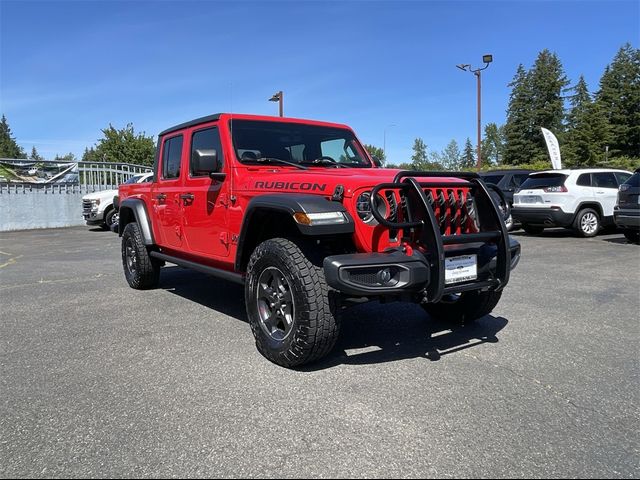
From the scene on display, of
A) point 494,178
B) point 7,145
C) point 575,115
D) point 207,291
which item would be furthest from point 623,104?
point 7,145

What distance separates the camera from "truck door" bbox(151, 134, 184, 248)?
5359mm

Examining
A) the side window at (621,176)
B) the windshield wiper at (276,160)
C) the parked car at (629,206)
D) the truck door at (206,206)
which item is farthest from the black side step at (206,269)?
the side window at (621,176)

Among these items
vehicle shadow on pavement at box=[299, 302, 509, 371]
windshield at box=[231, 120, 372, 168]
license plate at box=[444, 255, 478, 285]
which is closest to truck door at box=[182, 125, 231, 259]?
windshield at box=[231, 120, 372, 168]

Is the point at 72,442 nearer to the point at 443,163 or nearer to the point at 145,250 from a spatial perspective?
the point at 145,250

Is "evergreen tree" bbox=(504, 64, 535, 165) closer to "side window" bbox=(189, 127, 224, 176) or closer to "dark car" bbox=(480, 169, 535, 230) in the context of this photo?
"dark car" bbox=(480, 169, 535, 230)

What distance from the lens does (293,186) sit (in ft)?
12.3

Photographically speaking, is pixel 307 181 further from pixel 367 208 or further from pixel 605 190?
pixel 605 190

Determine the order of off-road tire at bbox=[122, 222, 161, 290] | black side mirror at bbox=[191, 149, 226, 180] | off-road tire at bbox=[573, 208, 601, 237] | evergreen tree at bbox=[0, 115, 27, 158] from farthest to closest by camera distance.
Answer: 1. evergreen tree at bbox=[0, 115, 27, 158]
2. off-road tire at bbox=[573, 208, 601, 237]
3. off-road tire at bbox=[122, 222, 161, 290]
4. black side mirror at bbox=[191, 149, 226, 180]

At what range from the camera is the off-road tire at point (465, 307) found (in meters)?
4.29

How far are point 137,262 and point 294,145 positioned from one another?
2.68 meters

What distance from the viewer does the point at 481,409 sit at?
289cm

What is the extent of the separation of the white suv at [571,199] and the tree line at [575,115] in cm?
3708

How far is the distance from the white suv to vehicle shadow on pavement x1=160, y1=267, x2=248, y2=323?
27.0ft

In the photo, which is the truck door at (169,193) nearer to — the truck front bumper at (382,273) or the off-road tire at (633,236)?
the truck front bumper at (382,273)
